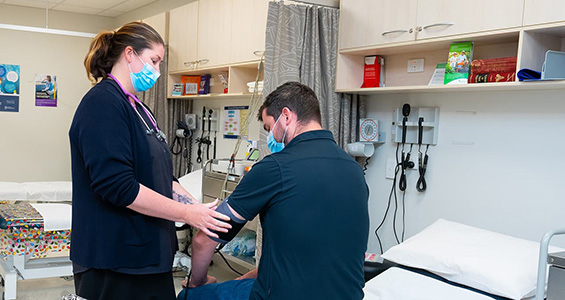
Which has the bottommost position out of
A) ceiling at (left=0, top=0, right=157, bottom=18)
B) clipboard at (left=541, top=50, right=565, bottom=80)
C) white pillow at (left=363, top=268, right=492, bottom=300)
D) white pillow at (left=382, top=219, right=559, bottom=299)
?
white pillow at (left=363, top=268, right=492, bottom=300)

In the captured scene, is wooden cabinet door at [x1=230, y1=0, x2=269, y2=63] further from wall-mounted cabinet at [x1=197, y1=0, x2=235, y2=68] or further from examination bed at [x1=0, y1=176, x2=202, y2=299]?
examination bed at [x1=0, y1=176, x2=202, y2=299]

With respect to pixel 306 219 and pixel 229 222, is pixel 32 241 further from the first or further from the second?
pixel 306 219

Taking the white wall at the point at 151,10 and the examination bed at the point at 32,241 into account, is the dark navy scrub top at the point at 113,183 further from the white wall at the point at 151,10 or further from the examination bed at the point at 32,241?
the white wall at the point at 151,10

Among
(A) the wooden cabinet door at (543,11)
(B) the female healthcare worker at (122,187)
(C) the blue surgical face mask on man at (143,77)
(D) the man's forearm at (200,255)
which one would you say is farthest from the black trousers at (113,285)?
(A) the wooden cabinet door at (543,11)

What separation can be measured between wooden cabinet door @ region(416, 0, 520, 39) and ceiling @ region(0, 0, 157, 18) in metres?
3.83

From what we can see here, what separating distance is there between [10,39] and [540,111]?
5.68 m

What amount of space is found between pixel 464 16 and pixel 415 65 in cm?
57

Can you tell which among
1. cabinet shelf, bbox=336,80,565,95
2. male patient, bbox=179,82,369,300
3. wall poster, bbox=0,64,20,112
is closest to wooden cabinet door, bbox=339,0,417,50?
cabinet shelf, bbox=336,80,565,95

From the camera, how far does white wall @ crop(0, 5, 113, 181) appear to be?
5938 millimetres

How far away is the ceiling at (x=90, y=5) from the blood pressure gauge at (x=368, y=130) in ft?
11.2

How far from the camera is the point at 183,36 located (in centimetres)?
451

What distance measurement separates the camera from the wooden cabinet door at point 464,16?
215cm

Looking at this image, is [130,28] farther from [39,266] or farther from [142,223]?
[39,266]

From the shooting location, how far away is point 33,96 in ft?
19.9
